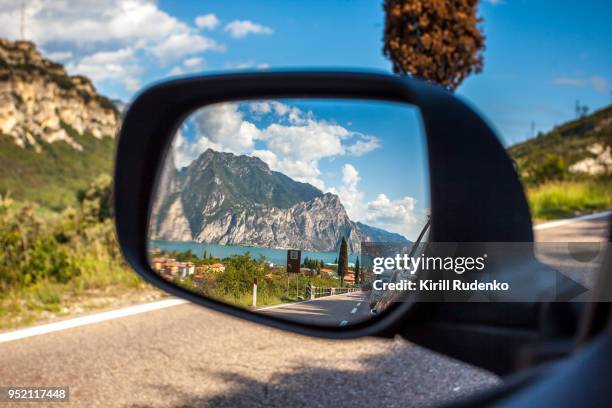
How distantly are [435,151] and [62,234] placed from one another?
867 centimetres

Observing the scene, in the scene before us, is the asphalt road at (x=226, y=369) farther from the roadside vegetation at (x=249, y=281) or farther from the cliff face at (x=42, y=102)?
the cliff face at (x=42, y=102)

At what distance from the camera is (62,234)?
908 centimetres

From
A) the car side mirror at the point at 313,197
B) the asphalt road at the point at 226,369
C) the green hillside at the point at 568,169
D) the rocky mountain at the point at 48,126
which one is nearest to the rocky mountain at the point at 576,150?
the green hillside at the point at 568,169

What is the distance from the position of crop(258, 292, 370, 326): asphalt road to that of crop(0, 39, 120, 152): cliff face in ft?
207

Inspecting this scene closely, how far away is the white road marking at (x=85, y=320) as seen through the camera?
15.1ft

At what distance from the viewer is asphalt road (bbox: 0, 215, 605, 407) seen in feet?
10.7

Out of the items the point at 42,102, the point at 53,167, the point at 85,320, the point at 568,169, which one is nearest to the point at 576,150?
the point at 568,169

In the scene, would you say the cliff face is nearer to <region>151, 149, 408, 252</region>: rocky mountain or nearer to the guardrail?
<region>151, 149, 408, 252</region>: rocky mountain

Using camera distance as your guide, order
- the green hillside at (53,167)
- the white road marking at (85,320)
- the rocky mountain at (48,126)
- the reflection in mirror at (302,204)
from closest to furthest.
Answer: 1. the reflection in mirror at (302,204)
2. the white road marking at (85,320)
3. the green hillside at (53,167)
4. the rocky mountain at (48,126)

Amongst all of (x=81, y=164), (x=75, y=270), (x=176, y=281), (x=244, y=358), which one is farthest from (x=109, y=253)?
(x=81, y=164)

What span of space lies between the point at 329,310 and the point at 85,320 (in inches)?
163

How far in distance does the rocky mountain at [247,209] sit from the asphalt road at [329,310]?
11cm

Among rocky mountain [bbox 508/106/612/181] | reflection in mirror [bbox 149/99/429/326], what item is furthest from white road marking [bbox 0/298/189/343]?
reflection in mirror [bbox 149/99/429/326]

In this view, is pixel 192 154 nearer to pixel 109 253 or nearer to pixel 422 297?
pixel 422 297
